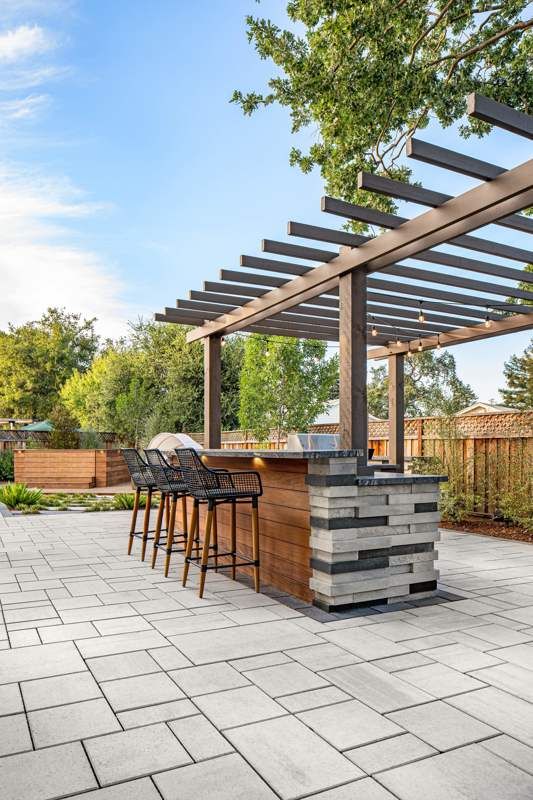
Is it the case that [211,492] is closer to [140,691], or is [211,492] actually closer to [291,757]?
[140,691]

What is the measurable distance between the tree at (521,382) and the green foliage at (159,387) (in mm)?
10063

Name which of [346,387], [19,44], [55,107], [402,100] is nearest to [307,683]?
[346,387]

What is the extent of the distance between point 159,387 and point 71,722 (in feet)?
67.8

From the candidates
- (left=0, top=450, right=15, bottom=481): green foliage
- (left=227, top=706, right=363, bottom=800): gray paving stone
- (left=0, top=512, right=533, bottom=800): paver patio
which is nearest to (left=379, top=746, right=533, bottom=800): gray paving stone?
(left=0, top=512, right=533, bottom=800): paver patio

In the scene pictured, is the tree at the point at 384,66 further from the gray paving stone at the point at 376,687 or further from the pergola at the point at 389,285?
the gray paving stone at the point at 376,687

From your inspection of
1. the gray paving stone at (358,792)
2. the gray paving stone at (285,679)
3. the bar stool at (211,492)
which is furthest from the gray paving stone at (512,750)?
the bar stool at (211,492)

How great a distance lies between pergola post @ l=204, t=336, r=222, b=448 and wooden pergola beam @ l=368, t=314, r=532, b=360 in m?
2.64

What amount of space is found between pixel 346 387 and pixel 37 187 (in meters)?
13.6

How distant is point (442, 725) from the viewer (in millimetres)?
2400

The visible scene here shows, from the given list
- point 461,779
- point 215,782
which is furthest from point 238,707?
point 461,779

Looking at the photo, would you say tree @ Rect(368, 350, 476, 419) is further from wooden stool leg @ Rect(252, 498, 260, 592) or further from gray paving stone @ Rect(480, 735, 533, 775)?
gray paving stone @ Rect(480, 735, 533, 775)

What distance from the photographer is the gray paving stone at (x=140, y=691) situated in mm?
2607

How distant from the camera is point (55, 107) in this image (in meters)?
12.8

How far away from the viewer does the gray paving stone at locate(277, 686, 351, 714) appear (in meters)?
2.56
